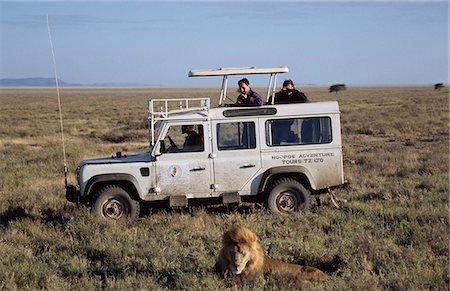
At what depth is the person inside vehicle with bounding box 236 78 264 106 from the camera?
10453mm

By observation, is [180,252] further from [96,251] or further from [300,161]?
[300,161]

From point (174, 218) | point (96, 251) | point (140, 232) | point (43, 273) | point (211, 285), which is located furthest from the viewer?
point (174, 218)

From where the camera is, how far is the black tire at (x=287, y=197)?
10.1 meters

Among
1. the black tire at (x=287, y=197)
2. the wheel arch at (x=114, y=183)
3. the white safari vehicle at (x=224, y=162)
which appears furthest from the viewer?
the black tire at (x=287, y=197)

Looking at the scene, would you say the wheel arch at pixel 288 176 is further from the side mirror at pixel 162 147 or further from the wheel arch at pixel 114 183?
the wheel arch at pixel 114 183

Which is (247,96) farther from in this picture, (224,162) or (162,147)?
(162,147)

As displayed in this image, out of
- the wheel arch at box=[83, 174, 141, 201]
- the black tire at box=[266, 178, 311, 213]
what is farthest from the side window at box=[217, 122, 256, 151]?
the wheel arch at box=[83, 174, 141, 201]

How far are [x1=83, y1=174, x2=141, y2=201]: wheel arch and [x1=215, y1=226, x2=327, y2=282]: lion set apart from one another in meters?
3.72

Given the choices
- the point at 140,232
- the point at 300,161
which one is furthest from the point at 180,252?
the point at 300,161

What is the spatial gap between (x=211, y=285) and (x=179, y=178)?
12.8 feet

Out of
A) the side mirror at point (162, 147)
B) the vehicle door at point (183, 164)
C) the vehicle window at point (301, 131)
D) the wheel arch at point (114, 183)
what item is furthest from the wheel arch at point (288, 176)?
the wheel arch at point (114, 183)

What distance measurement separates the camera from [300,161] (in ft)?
33.2

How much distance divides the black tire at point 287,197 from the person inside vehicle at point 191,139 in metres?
1.30

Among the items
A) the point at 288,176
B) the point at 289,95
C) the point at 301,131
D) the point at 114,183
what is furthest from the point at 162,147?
the point at 289,95
